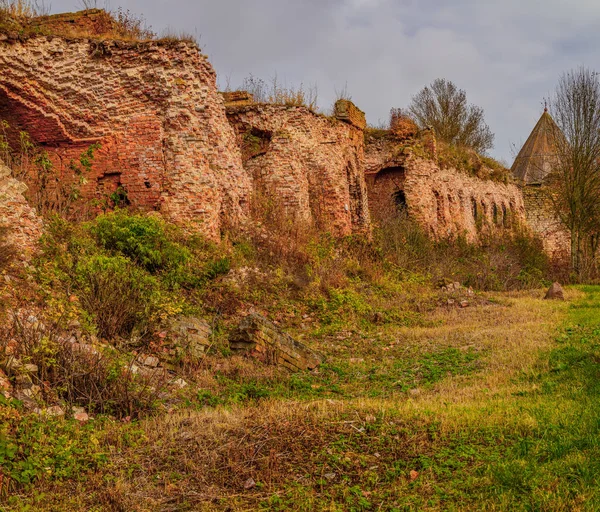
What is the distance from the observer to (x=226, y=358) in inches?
314

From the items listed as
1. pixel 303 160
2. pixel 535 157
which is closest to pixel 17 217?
pixel 303 160

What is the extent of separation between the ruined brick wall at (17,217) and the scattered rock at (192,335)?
7.86 feet

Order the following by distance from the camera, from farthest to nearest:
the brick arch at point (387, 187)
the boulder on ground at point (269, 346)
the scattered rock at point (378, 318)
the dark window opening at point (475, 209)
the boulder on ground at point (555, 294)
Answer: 1. the dark window opening at point (475, 209)
2. the brick arch at point (387, 187)
3. the boulder on ground at point (555, 294)
4. the scattered rock at point (378, 318)
5. the boulder on ground at point (269, 346)

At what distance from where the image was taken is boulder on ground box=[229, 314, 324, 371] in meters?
7.98

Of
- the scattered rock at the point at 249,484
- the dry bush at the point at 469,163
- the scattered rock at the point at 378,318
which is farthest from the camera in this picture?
the dry bush at the point at 469,163

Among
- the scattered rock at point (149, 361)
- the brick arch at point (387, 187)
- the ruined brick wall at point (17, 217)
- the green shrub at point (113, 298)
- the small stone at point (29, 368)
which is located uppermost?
the brick arch at point (387, 187)

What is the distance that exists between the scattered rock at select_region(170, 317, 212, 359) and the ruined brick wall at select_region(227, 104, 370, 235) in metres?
7.88

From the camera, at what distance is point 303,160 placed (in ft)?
57.3

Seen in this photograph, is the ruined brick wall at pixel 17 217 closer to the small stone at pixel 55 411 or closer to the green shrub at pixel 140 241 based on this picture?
the green shrub at pixel 140 241

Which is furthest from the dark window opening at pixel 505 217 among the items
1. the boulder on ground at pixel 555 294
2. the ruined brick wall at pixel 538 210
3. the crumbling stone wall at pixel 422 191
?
the boulder on ground at pixel 555 294

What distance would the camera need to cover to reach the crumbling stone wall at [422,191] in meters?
22.4

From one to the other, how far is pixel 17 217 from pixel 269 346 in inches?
164

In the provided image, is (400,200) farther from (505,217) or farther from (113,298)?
(113,298)

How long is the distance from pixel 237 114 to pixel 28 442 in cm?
1326
